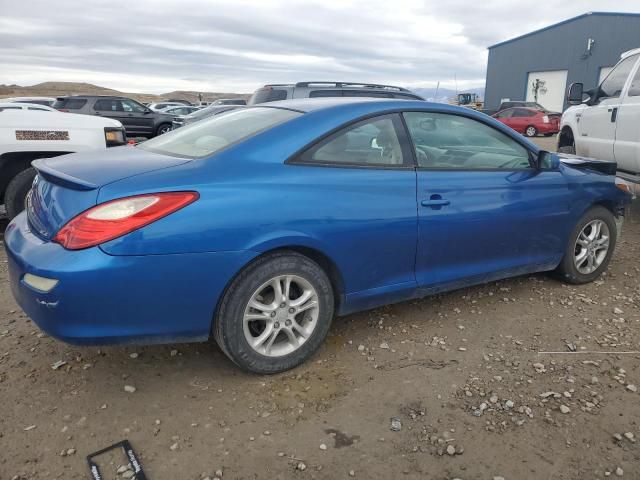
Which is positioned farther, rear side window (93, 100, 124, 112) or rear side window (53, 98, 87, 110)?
rear side window (93, 100, 124, 112)

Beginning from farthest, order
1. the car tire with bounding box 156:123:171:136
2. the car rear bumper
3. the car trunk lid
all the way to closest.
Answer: the car tire with bounding box 156:123:171:136, the car trunk lid, the car rear bumper

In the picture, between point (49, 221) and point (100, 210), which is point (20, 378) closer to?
point (49, 221)

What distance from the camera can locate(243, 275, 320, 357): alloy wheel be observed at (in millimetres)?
2795

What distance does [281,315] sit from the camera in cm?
287

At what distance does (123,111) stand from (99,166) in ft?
53.9

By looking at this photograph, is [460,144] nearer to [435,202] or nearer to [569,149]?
[435,202]

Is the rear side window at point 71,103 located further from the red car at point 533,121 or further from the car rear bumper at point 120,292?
the red car at point 533,121

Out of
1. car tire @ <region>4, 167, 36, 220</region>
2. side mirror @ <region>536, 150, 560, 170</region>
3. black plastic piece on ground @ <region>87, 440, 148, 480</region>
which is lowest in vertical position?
black plastic piece on ground @ <region>87, 440, 148, 480</region>

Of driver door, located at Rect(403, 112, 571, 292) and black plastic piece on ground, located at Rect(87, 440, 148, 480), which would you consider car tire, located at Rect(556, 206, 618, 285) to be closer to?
driver door, located at Rect(403, 112, 571, 292)

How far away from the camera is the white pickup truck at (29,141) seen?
521 cm

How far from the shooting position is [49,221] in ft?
8.46

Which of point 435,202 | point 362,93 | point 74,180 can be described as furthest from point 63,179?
point 362,93

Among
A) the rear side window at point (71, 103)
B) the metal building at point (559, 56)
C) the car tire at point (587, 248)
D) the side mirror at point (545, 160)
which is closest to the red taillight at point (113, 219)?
the side mirror at point (545, 160)

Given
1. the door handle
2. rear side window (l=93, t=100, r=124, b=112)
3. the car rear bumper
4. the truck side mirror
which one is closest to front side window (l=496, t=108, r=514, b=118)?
rear side window (l=93, t=100, r=124, b=112)
